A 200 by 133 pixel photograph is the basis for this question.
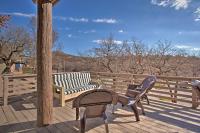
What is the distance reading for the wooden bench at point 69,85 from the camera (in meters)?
5.74

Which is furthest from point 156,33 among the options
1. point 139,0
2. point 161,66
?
point 139,0

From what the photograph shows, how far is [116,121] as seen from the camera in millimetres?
4297

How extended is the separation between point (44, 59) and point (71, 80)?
8.74ft

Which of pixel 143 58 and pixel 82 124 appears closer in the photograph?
pixel 82 124

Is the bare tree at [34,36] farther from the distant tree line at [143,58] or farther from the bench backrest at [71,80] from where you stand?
the bench backrest at [71,80]

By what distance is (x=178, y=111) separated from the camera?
5.25 meters

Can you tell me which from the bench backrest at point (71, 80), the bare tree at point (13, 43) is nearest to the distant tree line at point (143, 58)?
the bench backrest at point (71, 80)

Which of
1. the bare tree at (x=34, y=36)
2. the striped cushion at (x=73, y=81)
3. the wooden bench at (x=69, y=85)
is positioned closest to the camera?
the wooden bench at (x=69, y=85)

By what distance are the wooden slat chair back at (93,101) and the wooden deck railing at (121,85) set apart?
302 cm

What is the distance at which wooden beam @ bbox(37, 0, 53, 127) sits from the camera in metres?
3.91

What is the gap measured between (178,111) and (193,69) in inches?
401

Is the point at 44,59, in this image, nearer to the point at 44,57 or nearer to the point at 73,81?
the point at 44,57

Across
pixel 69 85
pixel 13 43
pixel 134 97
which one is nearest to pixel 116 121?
pixel 134 97

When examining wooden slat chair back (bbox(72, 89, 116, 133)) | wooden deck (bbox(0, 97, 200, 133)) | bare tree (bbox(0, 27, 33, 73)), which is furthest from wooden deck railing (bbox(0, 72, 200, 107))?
bare tree (bbox(0, 27, 33, 73))
